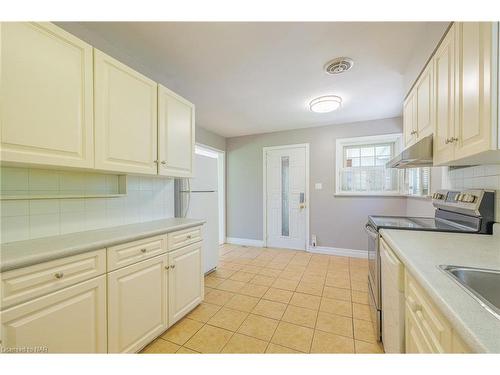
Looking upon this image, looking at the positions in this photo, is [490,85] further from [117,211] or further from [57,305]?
[117,211]

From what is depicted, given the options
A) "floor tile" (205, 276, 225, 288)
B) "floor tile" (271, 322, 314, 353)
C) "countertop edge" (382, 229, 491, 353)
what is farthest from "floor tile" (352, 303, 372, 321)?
"floor tile" (205, 276, 225, 288)

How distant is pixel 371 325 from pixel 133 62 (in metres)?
3.17

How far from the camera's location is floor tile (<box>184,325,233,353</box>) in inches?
60.8

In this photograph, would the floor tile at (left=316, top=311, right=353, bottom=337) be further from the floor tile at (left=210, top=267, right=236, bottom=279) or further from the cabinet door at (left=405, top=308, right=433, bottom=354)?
the floor tile at (left=210, top=267, right=236, bottom=279)

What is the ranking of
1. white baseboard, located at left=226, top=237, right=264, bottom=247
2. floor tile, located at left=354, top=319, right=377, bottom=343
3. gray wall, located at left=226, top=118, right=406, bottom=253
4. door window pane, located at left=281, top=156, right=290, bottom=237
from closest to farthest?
floor tile, located at left=354, top=319, right=377, bottom=343, gray wall, located at left=226, top=118, right=406, bottom=253, door window pane, located at left=281, top=156, right=290, bottom=237, white baseboard, located at left=226, top=237, right=264, bottom=247

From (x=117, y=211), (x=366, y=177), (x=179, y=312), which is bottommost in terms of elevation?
(x=179, y=312)

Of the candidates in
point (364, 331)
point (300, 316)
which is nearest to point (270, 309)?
point (300, 316)

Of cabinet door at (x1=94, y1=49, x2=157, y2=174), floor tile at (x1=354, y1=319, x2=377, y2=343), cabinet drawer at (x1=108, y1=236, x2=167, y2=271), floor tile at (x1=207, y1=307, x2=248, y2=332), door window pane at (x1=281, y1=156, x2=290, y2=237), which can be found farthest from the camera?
door window pane at (x1=281, y1=156, x2=290, y2=237)

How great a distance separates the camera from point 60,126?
1.22 metres

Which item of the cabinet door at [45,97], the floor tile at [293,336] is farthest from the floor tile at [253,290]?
the cabinet door at [45,97]

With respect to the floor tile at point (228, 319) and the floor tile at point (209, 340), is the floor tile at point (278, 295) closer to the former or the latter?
the floor tile at point (228, 319)

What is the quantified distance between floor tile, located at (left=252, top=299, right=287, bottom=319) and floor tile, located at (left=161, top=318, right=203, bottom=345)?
563mm
